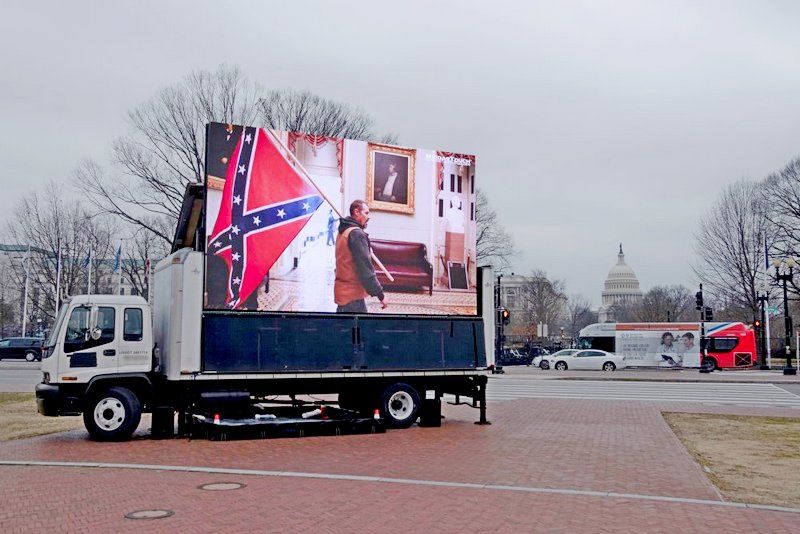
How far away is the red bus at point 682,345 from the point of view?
51.3 metres

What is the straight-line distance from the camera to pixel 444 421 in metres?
17.9

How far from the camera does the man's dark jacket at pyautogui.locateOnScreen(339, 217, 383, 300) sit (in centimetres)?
1552

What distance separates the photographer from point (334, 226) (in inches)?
605

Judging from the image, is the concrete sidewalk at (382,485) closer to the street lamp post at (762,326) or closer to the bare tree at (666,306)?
the street lamp post at (762,326)

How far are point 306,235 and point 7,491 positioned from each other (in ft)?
23.6

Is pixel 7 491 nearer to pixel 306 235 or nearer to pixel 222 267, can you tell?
pixel 222 267

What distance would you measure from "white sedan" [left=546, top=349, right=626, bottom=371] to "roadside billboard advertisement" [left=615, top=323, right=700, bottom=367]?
355cm

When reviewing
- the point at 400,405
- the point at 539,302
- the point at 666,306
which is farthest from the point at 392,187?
the point at 666,306

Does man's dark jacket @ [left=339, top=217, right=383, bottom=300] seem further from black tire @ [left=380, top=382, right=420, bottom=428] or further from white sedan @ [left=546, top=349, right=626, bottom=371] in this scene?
white sedan @ [left=546, top=349, right=626, bottom=371]

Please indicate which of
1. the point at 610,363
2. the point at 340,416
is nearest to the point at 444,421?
the point at 340,416

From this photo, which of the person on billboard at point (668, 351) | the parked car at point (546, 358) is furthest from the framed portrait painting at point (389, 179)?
the person on billboard at point (668, 351)

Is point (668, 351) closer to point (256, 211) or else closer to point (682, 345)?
point (682, 345)

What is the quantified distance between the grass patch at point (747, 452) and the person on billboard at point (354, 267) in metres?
6.48

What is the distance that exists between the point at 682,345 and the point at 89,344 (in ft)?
146
